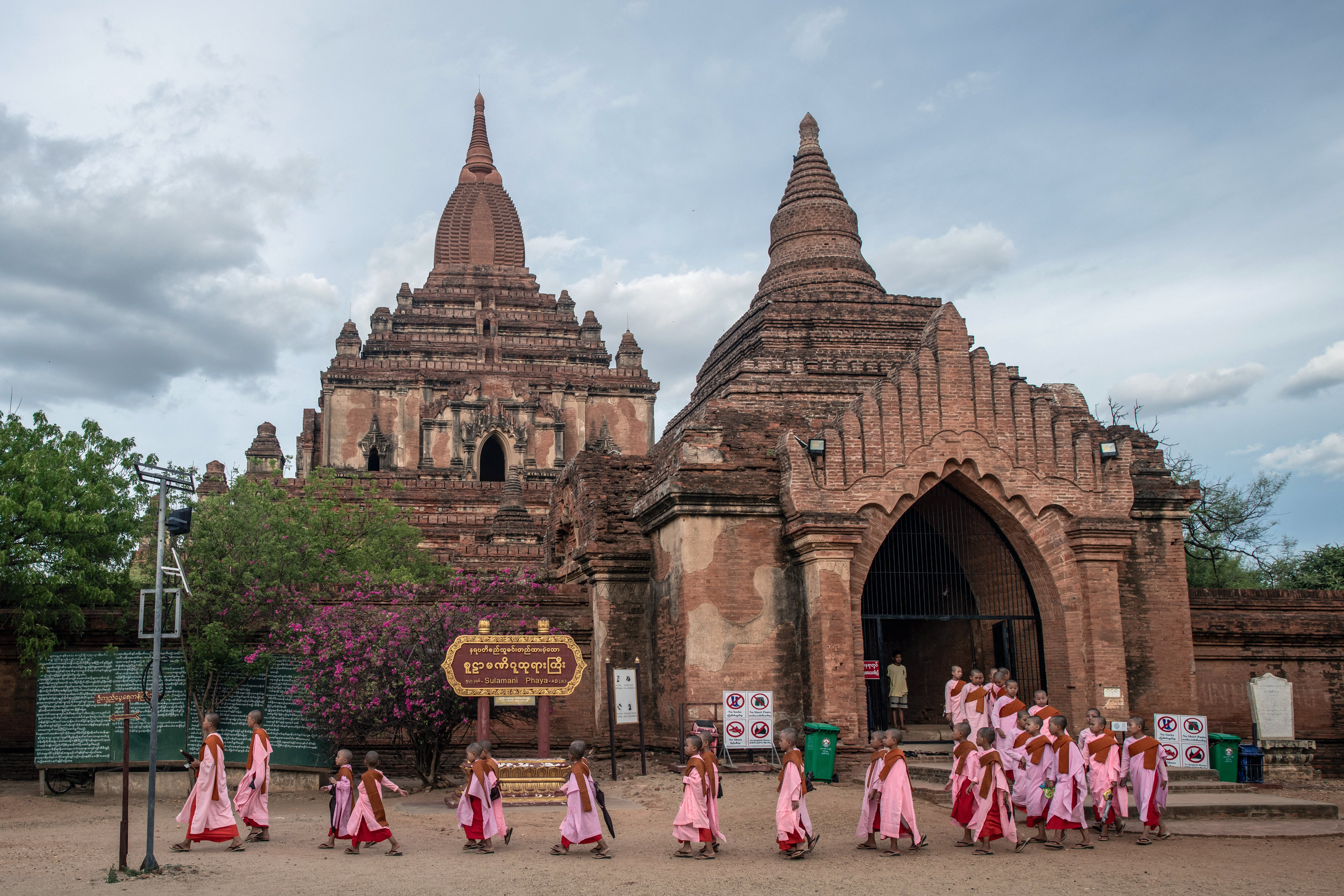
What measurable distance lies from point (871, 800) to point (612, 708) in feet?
16.5

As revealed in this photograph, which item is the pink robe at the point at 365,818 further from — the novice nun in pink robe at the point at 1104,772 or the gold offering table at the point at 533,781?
the novice nun in pink robe at the point at 1104,772

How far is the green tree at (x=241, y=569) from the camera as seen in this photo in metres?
15.0

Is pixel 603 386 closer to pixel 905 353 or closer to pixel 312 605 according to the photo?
pixel 905 353

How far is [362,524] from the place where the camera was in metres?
23.6

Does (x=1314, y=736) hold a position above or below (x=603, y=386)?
below

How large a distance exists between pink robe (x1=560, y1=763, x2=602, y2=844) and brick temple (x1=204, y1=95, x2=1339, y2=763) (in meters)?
3.96

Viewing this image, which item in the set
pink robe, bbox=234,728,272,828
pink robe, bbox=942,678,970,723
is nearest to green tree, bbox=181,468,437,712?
pink robe, bbox=234,728,272,828

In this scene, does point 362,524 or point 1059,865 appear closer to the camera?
point 1059,865

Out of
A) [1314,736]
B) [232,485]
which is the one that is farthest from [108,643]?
[1314,736]

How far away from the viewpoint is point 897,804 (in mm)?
10227

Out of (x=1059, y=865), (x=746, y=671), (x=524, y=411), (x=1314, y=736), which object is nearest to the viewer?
(x=1059, y=865)

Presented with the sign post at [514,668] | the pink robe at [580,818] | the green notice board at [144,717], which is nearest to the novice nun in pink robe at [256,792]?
the sign post at [514,668]

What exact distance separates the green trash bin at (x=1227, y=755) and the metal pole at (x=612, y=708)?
285 inches

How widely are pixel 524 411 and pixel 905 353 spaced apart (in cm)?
2400
